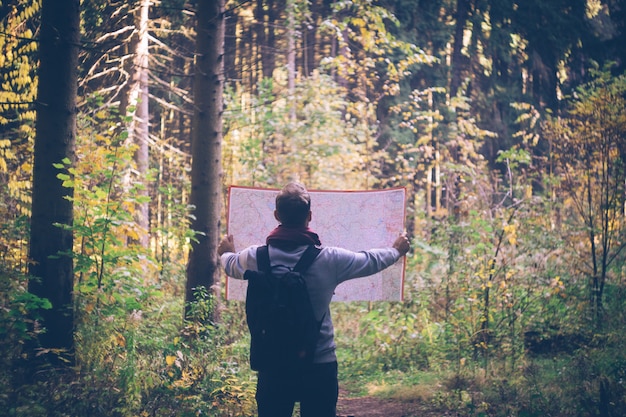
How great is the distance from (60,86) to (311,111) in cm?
842

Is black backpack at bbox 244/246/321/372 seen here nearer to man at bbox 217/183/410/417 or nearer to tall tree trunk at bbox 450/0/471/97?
man at bbox 217/183/410/417

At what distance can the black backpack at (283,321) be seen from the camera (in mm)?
3430

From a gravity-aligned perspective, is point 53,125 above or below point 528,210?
above

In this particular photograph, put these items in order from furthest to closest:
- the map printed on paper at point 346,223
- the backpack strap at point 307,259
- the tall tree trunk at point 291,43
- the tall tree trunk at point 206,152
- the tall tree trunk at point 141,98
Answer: the tall tree trunk at point 141,98 < the tall tree trunk at point 291,43 < the tall tree trunk at point 206,152 < the map printed on paper at point 346,223 < the backpack strap at point 307,259

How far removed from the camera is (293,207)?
3.69 meters

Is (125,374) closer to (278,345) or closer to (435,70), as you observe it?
(278,345)

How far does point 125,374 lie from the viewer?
18.3 feet

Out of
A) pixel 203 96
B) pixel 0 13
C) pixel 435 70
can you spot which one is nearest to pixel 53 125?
pixel 203 96

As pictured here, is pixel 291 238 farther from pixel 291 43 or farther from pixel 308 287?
pixel 291 43

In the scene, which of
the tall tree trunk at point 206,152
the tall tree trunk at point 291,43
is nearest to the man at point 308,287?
the tall tree trunk at point 206,152

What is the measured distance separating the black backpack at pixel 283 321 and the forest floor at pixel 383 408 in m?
3.27

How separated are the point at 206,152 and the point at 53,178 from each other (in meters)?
1.86

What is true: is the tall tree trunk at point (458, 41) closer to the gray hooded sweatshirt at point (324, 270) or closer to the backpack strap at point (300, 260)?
the gray hooded sweatshirt at point (324, 270)

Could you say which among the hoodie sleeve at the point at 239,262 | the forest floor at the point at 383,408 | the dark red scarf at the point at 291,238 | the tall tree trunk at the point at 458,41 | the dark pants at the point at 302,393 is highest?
the tall tree trunk at the point at 458,41
